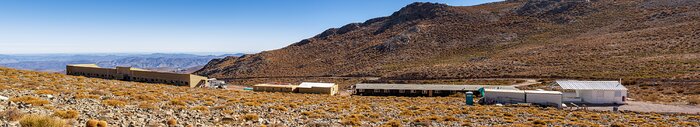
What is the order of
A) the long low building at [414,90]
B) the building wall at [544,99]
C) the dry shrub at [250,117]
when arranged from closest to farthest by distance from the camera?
the dry shrub at [250,117], the building wall at [544,99], the long low building at [414,90]

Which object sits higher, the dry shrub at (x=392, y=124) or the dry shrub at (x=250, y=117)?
the dry shrub at (x=250, y=117)

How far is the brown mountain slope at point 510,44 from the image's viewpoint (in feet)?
205

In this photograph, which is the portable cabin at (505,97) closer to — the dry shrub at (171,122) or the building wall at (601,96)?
the building wall at (601,96)

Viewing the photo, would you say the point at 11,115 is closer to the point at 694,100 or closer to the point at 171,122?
the point at 171,122

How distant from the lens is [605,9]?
108m

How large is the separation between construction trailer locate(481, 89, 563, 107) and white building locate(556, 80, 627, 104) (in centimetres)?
498

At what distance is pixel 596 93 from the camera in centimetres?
3447

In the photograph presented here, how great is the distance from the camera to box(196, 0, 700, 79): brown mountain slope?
62.4 metres

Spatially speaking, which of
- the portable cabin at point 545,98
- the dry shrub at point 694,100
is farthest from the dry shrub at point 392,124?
the dry shrub at point 694,100

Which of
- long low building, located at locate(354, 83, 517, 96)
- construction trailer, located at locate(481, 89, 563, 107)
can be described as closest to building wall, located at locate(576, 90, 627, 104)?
construction trailer, located at locate(481, 89, 563, 107)

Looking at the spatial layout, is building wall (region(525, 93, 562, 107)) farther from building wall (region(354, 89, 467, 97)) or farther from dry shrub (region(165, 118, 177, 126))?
dry shrub (region(165, 118, 177, 126))

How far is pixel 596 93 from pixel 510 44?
208ft

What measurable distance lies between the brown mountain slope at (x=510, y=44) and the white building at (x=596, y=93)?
747 inches

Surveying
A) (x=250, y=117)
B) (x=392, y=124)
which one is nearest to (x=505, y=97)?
(x=392, y=124)
